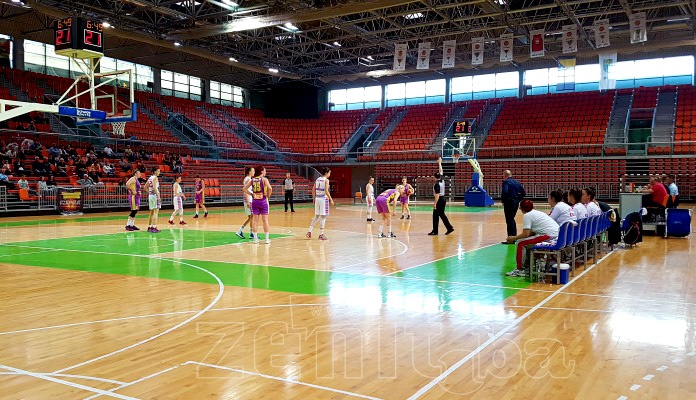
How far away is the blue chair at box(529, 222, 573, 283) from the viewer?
26.3 ft

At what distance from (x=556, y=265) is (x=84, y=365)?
6458mm

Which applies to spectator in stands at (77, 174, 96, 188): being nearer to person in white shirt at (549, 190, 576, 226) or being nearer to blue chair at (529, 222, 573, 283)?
person in white shirt at (549, 190, 576, 226)

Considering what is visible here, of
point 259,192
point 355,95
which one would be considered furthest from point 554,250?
point 355,95

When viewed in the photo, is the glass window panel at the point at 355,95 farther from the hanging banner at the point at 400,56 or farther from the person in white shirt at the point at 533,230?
the person in white shirt at the point at 533,230

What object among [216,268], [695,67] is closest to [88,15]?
[216,268]

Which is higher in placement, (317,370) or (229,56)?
(229,56)

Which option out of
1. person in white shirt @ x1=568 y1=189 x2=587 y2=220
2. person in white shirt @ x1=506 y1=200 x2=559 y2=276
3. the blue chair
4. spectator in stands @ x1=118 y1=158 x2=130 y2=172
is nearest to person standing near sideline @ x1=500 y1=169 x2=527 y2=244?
person in white shirt @ x1=568 y1=189 x2=587 y2=220

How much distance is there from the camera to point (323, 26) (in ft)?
90.8

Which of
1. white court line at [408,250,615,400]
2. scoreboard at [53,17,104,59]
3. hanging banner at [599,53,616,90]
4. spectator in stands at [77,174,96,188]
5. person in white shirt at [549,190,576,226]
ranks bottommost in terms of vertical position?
white court line at [408,250,615,400]

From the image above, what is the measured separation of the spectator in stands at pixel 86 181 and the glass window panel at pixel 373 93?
25.2 m

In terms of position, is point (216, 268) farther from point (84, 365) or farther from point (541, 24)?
point (541, 24)

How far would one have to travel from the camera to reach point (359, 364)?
4586mm

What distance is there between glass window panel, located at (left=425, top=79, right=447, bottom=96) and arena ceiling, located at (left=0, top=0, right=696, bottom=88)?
5734 mm

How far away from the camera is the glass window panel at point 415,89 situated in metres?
42.6
